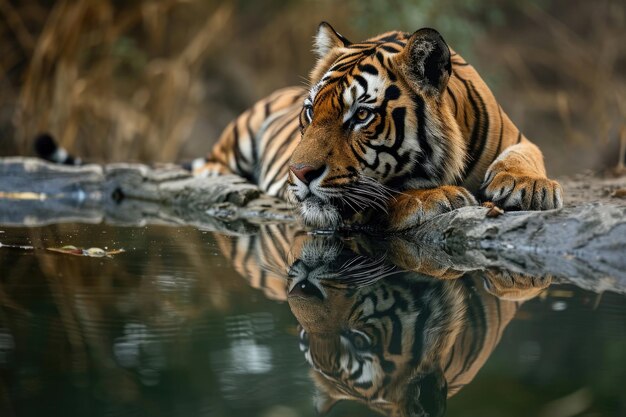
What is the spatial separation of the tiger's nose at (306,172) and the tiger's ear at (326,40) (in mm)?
893

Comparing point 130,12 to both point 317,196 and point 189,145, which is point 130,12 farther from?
point 317,196

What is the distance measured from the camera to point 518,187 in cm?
316

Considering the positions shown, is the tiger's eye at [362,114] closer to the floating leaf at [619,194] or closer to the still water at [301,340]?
the still water at [301,340]

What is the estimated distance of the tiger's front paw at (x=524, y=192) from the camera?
10.2 feet

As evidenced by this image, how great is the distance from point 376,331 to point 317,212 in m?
1.55

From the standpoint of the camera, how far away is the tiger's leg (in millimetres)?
3127

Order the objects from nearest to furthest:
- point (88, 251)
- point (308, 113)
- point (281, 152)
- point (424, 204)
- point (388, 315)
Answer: point (388, 315) < point (88, 251) < point (424, 204) < point (308, 113) < point (281, 152)

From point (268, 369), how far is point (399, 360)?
0.24 metres

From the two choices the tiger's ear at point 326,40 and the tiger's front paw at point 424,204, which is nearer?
the tiger's front paw at point 424,204

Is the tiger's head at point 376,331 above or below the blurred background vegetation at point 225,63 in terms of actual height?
below

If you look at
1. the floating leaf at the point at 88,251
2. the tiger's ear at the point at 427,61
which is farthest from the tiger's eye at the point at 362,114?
the floating leaf at the point at 88,251

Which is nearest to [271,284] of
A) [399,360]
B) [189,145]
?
[399,360]

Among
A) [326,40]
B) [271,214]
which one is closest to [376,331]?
[326,40]

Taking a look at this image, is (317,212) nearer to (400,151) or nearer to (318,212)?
(318,212)
